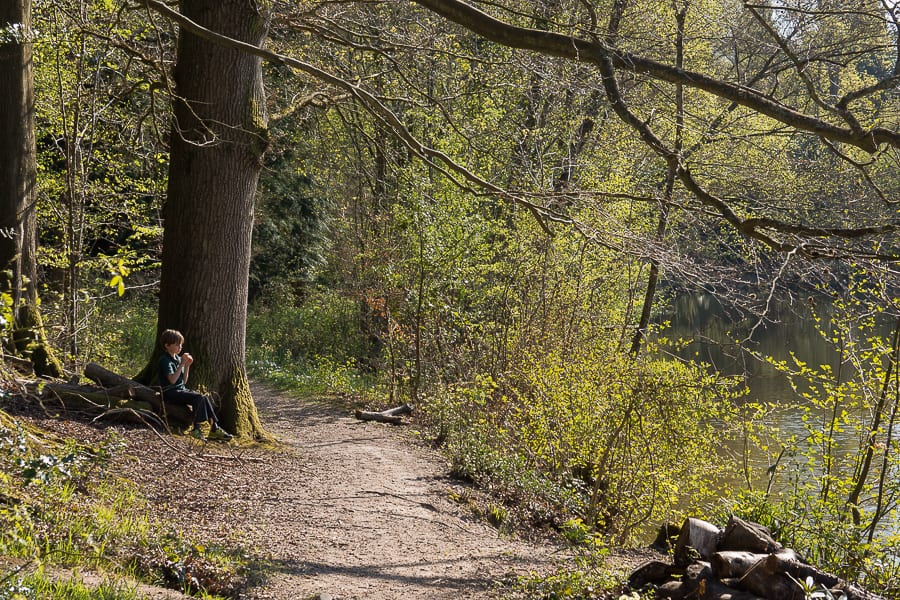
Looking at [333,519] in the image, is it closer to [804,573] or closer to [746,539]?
[746,539]

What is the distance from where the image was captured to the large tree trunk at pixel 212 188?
27.6 ft

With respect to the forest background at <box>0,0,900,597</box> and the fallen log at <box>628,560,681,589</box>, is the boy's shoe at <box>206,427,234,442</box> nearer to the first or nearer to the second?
the forest background at <box>0,0,900,597</box>

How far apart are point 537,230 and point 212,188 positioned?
5491mm

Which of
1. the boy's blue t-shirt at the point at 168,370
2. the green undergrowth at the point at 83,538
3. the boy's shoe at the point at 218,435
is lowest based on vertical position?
the boy's shoe at the point at 218,435

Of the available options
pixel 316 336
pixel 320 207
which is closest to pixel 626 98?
pixel 316 336

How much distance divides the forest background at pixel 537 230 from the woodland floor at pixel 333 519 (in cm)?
65

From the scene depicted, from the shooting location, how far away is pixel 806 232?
19.0 feet

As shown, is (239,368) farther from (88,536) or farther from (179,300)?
(88,536)

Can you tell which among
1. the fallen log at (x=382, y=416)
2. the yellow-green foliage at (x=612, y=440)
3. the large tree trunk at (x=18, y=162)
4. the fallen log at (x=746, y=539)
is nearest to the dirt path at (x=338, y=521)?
the yellow-green foliage at (x=612, y=440)

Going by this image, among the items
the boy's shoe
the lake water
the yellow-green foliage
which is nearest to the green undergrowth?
the boy's shoe

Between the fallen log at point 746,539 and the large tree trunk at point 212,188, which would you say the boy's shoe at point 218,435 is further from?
the fallen log at point 746,539

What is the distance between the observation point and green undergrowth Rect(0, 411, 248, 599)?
12.6 ft

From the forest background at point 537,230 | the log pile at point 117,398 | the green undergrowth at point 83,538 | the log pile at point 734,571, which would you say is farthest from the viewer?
the log pile at point 117,398

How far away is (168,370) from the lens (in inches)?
318
